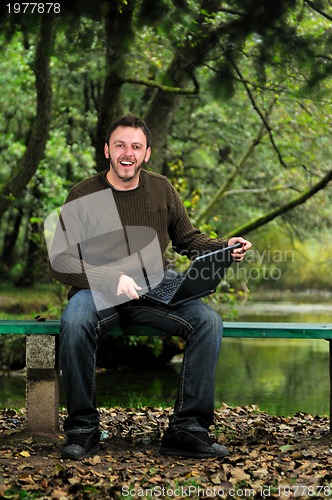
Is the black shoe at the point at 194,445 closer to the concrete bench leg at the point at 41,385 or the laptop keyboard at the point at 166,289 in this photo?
the laptop keyboard at the point at 166,289

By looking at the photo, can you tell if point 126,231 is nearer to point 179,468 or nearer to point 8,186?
point 179,468

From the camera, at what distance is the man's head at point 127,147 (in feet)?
15.0

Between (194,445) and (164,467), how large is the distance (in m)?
0.23

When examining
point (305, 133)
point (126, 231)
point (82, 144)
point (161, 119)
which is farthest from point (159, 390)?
point (82, 144)

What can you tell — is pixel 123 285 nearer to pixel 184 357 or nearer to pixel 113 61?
pixel 184 357

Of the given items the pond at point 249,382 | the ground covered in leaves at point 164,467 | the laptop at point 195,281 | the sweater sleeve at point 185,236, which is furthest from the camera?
the pond at point 249,382

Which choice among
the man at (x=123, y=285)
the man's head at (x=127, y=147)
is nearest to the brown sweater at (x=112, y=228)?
the man at (x=123, y=285)

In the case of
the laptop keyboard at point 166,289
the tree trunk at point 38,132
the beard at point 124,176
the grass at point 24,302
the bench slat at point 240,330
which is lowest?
the grass at point 24,302

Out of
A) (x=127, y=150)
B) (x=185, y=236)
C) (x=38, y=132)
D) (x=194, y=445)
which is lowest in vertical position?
(x=194, y=445)

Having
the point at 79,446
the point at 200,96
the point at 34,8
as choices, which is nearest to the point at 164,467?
the point at 79,446

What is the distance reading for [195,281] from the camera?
167 inches

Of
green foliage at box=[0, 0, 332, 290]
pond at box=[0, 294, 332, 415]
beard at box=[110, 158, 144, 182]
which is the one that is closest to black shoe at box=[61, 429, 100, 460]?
beard at box=[110, 158, 144, 182]

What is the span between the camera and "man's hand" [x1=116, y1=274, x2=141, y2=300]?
14.0ft

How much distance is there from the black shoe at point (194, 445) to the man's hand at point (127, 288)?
768 millimetres
